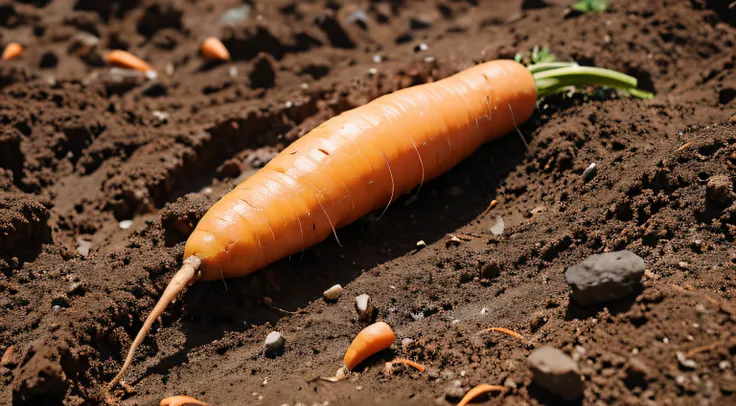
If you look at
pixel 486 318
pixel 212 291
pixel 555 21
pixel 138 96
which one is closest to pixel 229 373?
pixel 212 291

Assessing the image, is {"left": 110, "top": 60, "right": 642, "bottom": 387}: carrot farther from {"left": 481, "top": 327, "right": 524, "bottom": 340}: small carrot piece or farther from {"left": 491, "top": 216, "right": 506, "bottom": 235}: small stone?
{"left": 481, "top": 327, "right": 524, "bottom": 340}: small carrot piece

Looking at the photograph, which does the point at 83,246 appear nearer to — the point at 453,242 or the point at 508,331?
the point at 453,242

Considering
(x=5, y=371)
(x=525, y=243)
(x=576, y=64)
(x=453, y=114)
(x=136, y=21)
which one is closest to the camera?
(x=5, y=371)

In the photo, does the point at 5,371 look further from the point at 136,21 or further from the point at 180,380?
the point at 136,21

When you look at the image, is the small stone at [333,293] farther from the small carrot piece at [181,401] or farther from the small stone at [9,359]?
the small stone at [9,359]

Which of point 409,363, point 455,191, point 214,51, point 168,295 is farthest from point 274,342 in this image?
point 214,51

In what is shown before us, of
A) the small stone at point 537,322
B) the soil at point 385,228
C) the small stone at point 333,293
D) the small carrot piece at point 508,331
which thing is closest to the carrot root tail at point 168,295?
the soil at point 385,228
